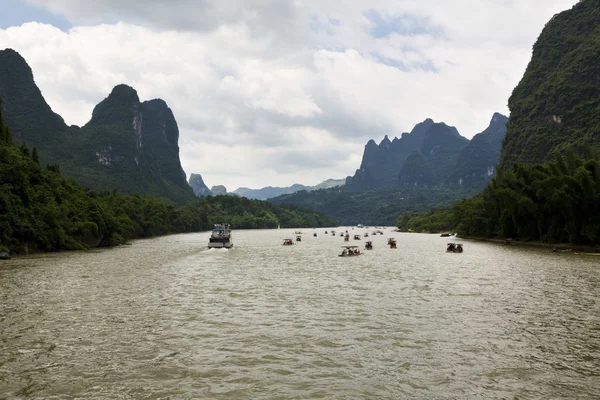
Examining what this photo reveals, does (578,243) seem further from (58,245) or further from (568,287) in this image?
(58,245)

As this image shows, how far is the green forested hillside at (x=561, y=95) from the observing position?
494ft

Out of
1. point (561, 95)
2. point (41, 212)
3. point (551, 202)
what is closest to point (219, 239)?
point (41, 212)

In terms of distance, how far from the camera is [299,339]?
16797 millimetres

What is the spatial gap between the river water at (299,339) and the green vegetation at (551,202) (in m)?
33.5

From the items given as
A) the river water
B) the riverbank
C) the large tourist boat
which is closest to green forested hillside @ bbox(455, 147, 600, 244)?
the riverbank

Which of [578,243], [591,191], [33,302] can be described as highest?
[591,191]

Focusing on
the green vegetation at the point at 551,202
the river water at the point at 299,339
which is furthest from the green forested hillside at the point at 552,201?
the river water at the point at 299,339

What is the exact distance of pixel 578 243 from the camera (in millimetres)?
66125

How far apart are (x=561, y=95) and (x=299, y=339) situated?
179m

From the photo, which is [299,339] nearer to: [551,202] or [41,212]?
[41,212]

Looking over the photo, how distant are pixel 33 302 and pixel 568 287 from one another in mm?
33603

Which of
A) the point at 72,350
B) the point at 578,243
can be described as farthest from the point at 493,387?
the point at 578,243

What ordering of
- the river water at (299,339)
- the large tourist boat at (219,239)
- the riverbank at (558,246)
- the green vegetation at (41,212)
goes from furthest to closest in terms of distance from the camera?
the large tourist boat at (219,239)
the riverbank at (558,246)
the green vegetation at (41,212)
the river water at (299,339)

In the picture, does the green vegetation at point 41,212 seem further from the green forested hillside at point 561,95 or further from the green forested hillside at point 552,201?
the green forested hillside at point 561,95
